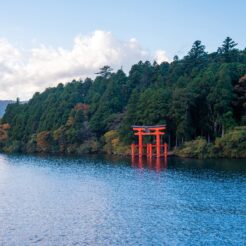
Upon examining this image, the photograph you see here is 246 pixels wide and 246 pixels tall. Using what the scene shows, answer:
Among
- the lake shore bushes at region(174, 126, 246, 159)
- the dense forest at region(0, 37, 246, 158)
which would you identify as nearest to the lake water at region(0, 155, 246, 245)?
the lake shore bushes at region(174, 126, 246, 159)

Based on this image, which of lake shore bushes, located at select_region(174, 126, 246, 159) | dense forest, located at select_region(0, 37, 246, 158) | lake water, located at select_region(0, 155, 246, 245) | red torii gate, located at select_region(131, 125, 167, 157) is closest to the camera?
lake water, located at select_region(0, 155, 246, 245)

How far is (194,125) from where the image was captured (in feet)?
254

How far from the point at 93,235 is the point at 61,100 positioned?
87769 millimetres

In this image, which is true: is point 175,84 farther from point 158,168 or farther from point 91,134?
point 158,168

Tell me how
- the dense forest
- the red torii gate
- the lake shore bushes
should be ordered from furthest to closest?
the red torii gate → the dense forest → the lake shore bushes

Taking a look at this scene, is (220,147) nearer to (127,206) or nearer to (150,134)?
(150,134)

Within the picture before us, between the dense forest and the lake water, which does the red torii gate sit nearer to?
the dense forest

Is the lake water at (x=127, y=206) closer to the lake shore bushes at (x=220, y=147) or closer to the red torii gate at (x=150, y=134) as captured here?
the lake shore bushes at (x=220, y=147)

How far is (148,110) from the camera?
81.5 meters

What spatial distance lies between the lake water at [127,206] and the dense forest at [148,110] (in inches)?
568

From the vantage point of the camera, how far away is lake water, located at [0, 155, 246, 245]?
28375 millimetres

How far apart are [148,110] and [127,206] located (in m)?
45.8

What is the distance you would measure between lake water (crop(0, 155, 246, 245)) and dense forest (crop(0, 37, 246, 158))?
14416 millimetres

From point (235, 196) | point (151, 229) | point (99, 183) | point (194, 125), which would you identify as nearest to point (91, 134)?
point (194, 125)
